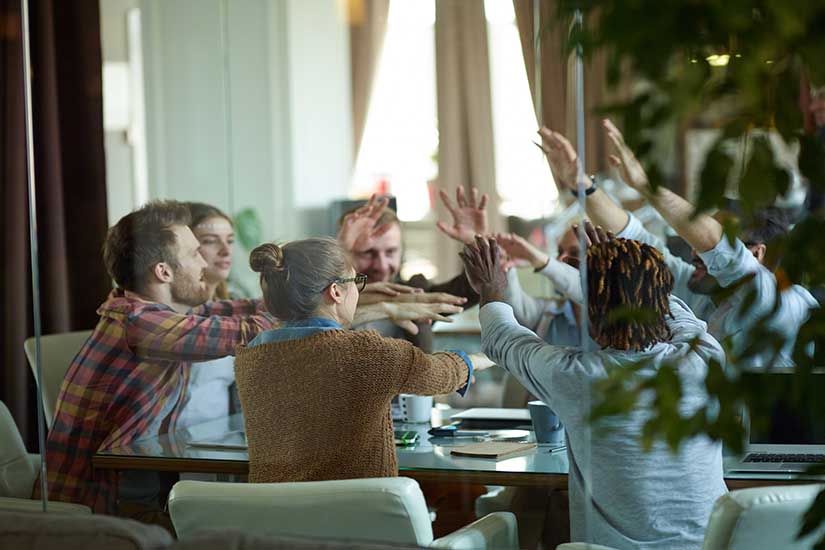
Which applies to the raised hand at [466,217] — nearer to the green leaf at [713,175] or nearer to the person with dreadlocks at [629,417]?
the person with dreadlocks at [629,417]

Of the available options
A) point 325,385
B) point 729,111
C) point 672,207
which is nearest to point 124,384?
point 325,385

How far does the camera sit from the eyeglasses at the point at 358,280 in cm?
229

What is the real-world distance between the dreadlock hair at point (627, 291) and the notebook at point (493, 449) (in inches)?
15.3

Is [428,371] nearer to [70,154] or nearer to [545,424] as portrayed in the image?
[545,424]

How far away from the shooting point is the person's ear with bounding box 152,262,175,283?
8.72ft

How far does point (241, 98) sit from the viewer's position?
A: 111 inches

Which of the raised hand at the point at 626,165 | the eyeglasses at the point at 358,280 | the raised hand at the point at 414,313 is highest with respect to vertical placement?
the raised hand at the point at 626,165

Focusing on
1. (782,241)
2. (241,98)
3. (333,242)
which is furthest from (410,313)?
(782,241)

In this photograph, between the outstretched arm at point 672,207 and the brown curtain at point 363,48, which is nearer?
the outstretched arm at point 672,207

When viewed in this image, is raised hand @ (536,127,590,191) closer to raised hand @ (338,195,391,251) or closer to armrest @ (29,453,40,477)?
raised hand @ (338,195,391,251)

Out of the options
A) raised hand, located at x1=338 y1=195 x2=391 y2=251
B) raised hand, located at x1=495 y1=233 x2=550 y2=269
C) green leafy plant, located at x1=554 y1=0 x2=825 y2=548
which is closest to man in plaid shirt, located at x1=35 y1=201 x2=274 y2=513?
raised hand, located at x1=338 y1=195 x2=391 y2=251

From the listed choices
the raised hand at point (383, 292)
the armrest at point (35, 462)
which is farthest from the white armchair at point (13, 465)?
the raised hand at point (383, 292)

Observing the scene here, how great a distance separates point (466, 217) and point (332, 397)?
1.62 ft

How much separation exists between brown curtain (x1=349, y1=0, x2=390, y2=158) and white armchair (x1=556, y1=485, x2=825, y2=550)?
1.25 metres
